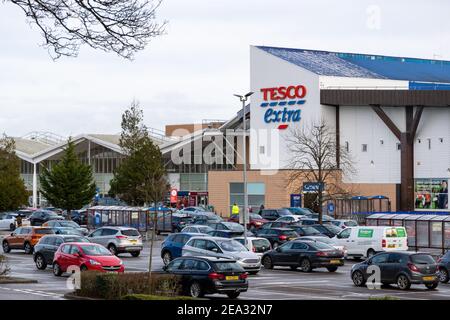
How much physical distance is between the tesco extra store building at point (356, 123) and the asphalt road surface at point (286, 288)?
40.2 m

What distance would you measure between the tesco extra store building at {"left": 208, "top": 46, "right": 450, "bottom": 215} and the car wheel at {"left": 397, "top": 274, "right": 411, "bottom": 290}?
47.7 meters

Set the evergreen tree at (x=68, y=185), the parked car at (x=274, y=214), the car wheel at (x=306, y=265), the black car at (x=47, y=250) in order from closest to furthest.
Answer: the car wheel at (x=306, y=265) → the black car at (x=47, y=250) → the parked car at (x=274, y=214) → the evergreen tree at (x=68, y=185)

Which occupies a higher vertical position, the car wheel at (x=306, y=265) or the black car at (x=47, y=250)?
the black car at (x=47, y=250)

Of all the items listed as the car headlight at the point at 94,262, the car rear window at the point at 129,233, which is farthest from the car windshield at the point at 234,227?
the car headlight at the point at 94,262

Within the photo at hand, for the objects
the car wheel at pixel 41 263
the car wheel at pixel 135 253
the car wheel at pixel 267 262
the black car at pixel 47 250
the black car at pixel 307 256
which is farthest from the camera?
the car wheel at pixel 135 253

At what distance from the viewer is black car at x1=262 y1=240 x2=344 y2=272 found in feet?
130

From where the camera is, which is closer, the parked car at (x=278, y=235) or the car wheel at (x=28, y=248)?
the parked car at (x=278, y=235)

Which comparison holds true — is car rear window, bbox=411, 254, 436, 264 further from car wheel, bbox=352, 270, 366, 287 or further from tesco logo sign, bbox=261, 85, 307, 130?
tesco logo sign, bbox=261, 85, 307, 130

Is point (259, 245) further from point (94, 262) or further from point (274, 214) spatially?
point (274, 214)

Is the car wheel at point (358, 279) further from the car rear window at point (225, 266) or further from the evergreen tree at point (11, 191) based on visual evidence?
the evergreen tree at point (11, 191)

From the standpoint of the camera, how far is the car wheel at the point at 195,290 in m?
28.2

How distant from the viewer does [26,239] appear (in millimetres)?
51031

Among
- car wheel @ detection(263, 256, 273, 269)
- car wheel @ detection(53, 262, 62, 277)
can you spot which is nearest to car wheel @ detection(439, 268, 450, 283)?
car wheel @ detection(263, 256, 273, 269)

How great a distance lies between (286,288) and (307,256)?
7.20m
